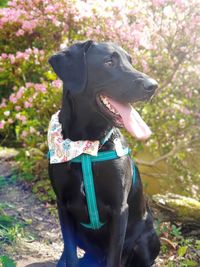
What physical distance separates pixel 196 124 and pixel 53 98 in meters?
1.47

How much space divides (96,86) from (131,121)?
289 millimetres

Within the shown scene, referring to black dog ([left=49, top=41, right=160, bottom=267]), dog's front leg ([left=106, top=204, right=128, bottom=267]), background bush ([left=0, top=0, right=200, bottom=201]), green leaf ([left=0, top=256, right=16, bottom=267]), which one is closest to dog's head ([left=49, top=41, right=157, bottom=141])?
black dog ([left=49, top=41, right=160, bottom=267])

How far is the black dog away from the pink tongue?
2 cm

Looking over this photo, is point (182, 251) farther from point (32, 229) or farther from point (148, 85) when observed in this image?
point (148, 85)

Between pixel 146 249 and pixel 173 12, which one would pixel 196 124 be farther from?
pixel 146 249

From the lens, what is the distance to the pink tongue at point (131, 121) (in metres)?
2.99

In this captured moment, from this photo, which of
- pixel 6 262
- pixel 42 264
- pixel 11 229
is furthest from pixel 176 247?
pixel 6 262

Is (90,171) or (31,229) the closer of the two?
(90,171)

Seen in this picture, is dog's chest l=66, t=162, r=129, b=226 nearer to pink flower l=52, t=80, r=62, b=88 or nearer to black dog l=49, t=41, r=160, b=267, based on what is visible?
black dog l=49, t=41, r=160, b=267

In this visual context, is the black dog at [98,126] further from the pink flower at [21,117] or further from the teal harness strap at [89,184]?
the pink flower at [21,117]

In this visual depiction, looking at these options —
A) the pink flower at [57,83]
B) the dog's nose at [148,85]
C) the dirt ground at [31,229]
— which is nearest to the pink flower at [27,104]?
the pink flower at [57,83]

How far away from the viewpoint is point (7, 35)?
18.2 ft

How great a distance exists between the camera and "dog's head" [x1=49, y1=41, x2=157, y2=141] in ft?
9.87

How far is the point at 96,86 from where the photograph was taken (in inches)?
120
